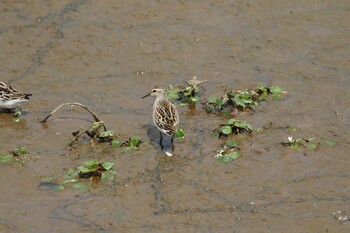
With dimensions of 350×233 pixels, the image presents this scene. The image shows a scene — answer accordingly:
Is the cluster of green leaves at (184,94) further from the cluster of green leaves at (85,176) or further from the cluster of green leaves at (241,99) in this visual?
the cluster of green leaves at (85,176)

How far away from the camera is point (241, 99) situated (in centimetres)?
1213

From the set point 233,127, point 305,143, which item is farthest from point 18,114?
point 305,143

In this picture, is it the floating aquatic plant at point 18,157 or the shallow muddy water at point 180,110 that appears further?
the floating aquatic plant at point 18,157

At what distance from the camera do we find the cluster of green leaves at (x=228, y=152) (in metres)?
10.9

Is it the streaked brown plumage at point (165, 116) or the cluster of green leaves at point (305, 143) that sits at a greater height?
the streaked brown plumage at point (165, 116)

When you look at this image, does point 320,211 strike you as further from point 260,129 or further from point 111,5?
point 111,5

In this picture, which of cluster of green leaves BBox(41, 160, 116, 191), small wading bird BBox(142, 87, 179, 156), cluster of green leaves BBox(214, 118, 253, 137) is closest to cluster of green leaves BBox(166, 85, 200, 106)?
small wading bird BBox(142, 87, 179, 156)

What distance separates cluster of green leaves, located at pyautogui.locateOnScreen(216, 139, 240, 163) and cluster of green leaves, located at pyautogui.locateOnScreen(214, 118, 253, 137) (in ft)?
0.52

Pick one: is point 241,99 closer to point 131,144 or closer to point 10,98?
point 131,144

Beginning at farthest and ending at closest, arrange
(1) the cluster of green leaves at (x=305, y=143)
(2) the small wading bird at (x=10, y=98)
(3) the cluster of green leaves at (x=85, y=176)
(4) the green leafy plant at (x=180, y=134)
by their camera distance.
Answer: (2) the small wading bird at (x=10, y=98) < (4) the green leafy plant at (x=180, y=134) < (1) the cluster of green leaves at (x=305, y=143) < (3) the cluster of green leaves at (x=85, y=176)

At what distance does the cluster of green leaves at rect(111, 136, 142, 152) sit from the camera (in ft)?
36.9

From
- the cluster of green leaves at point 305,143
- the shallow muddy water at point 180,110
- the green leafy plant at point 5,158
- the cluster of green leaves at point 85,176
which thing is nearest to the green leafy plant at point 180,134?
the shallow muddy water at point 180,110

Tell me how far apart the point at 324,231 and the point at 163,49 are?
237 inches

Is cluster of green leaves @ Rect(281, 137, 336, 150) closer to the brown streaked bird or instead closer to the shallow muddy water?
the shallow muddy water
